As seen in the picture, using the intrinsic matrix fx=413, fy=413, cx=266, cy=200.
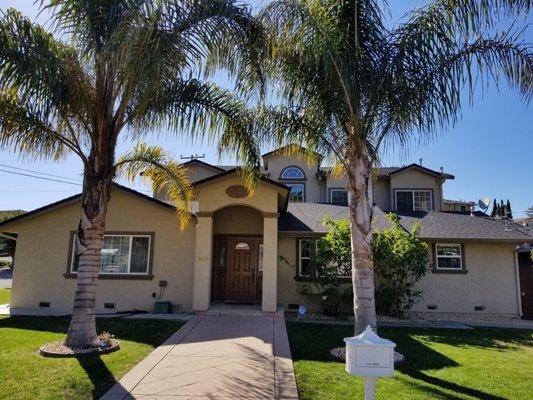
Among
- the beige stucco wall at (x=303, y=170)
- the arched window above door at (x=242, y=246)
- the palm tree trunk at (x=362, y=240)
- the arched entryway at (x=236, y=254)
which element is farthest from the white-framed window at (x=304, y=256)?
the beige stucco wall at (x=303, y=170)

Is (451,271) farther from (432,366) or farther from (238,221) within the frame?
(432,366)

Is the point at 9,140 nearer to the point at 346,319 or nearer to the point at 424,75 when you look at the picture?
the point at 424,75

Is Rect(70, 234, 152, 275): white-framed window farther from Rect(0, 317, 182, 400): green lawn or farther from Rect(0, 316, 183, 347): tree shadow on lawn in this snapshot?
Rect(0, 317, 182, 400): green lawn

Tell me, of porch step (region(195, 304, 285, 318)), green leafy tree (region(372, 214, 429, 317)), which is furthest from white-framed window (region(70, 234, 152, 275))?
green leafy tree (region(372, 214, 429, 317))

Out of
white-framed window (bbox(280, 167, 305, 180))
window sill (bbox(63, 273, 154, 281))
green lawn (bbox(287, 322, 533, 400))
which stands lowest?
green lawn (bbox(287, 322, 533, 400))

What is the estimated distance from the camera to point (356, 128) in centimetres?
812

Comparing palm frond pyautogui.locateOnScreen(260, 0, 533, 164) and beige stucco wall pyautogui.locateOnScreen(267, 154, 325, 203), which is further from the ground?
beige stucco wall pyautogui.locateOnScreen(267, 154, 325, 203)

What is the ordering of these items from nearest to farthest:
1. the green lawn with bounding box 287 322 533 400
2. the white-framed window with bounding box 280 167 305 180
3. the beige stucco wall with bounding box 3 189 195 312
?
the green lawn with bounding box 287 322 533 400
the beige stucco wall with bounding box 3 189 195 312
the white-framed window with bounding box 280 167 305 180

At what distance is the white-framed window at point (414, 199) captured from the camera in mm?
A: 22438

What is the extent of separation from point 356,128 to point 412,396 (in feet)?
15.7

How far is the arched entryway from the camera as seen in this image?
15.4 meters

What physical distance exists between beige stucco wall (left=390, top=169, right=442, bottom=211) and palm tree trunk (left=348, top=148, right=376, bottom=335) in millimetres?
15186

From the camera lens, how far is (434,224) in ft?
55.1

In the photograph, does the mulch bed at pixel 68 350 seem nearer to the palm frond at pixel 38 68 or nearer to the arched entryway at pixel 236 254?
the palm frond at pixel 38 68
